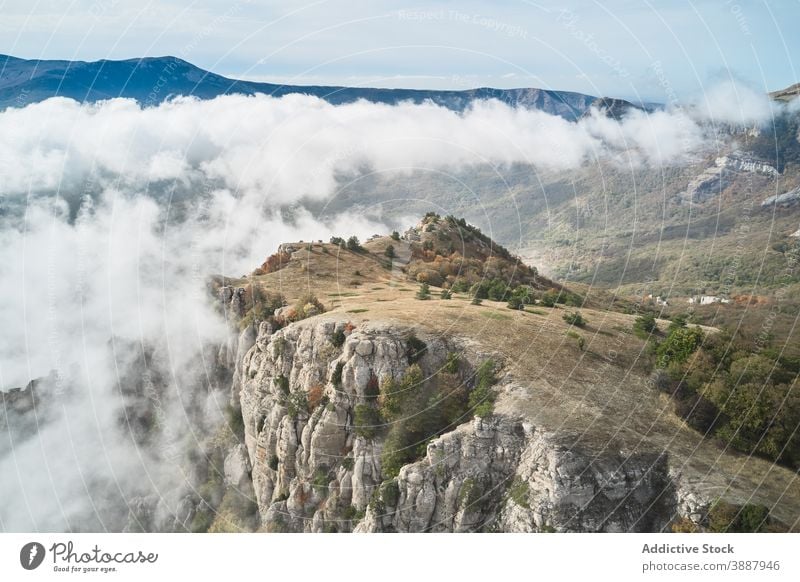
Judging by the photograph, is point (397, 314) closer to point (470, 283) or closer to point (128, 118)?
point (470, 283)

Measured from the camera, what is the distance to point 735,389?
148ft

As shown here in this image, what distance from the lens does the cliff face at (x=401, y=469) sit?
133 feet

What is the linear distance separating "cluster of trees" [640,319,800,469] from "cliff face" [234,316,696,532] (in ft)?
18.9

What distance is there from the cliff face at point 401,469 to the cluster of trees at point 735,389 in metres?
5.77

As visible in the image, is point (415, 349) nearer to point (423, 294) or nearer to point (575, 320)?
point (423, 294)

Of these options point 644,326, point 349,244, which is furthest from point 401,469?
point 349,244

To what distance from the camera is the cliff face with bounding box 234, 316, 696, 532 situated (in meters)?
40.6

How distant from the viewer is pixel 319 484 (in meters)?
49.8

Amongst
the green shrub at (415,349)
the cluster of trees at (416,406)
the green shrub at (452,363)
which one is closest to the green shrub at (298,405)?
the cluster of trees at (416,406)

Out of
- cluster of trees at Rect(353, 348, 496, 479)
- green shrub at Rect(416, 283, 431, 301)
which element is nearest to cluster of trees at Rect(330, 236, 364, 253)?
green shrub at Rect(416, 283, 431, 301)

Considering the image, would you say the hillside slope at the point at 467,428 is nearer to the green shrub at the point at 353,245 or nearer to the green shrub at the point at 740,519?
the green shrub at the point at 740,519

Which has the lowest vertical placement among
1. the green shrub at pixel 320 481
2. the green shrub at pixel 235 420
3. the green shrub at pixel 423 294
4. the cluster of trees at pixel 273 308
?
the green shrub at pixel 235 420
